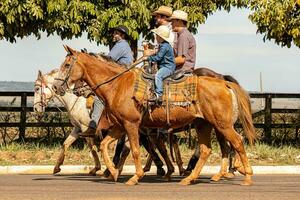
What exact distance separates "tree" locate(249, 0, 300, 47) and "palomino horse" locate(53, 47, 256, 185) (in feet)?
24.2

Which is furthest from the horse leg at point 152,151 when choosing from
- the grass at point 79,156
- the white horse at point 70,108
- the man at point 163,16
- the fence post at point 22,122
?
the fence post at point 22,122

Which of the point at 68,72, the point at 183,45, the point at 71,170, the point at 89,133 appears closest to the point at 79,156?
the point at 71,170

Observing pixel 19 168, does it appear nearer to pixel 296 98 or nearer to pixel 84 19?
pixel 84 19

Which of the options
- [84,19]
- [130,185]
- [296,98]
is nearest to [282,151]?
[296,98]

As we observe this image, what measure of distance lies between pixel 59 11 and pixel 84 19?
860 mm

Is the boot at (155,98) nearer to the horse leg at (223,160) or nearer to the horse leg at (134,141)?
the horse leg at (134,141)

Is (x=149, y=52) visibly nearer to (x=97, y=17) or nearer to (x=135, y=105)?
(x=135, y=105)

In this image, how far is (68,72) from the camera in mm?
14453

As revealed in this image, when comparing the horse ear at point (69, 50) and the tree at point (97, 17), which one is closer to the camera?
the horse ear at point (69, 50)

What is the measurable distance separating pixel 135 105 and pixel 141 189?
1651 mm

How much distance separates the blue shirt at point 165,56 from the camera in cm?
1410

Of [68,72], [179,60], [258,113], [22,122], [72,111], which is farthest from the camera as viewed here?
[258,113]

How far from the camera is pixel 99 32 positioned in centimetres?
2203

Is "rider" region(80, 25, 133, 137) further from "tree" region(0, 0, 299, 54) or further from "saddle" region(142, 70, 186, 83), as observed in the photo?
"tree" region(0, 0, 299, 54)
